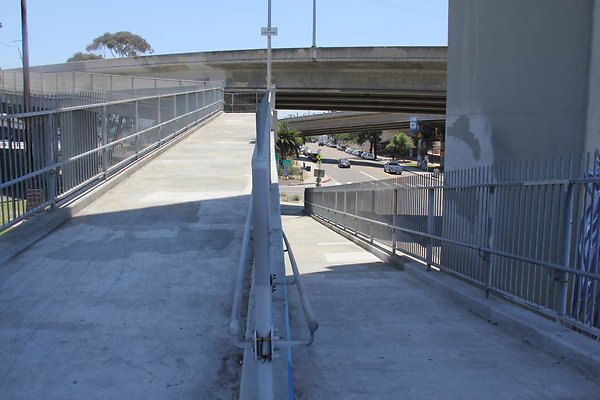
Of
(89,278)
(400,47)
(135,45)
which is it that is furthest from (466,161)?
(135,45)

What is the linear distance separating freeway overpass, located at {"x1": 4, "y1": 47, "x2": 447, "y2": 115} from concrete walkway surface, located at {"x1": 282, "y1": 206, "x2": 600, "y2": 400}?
95.8 feet

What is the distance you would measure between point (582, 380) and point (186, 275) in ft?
13.0

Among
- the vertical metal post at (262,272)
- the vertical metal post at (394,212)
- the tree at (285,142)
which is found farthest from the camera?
the tree at (285,142)

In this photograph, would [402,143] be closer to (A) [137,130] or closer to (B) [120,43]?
(B) [120,43]

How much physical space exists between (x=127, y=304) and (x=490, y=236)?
175 inches

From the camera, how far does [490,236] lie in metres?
7.07

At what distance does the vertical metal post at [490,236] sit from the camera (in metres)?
6.86

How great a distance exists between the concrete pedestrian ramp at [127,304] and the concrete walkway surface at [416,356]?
90 cm

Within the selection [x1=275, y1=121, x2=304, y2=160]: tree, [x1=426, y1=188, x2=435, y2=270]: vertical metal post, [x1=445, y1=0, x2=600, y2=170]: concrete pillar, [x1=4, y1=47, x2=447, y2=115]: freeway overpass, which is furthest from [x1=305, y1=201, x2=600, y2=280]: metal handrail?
[x1=275, y1=121, x2=304, y2=160]: tree

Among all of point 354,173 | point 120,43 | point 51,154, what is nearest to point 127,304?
point 51,154

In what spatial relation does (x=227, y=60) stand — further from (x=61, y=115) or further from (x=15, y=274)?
(x=15, y=274)

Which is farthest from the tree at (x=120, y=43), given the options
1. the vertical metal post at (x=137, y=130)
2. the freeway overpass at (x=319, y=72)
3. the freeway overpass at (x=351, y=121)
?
the vertical metal post at (x=137, y=130)

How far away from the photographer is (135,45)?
10338 cm

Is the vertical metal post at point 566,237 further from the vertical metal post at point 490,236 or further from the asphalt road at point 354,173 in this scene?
the asphalt road at point 354,173
